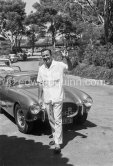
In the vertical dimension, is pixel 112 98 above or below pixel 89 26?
below

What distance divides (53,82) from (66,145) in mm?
1373

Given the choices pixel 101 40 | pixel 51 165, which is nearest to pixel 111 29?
pixel 101 40

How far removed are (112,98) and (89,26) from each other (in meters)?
15.3

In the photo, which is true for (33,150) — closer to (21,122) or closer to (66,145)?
(66,145)

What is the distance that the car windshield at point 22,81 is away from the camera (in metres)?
7.41

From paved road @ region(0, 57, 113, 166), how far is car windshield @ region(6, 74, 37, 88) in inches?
40.9

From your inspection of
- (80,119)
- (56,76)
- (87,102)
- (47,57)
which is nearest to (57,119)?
(56,76)

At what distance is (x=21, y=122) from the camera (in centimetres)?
645

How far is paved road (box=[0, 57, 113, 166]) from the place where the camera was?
4727 millimetres

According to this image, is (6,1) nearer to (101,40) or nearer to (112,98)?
(101,40)

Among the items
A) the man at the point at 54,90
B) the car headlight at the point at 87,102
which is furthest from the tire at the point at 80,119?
the man at the point at 54,90

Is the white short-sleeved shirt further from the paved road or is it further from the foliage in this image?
the foliage

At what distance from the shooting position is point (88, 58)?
19672mm

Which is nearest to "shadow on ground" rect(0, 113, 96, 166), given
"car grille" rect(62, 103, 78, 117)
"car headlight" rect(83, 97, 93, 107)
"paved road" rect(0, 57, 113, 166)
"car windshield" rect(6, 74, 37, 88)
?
"paved road" rect(0, 57, 113, 166)
